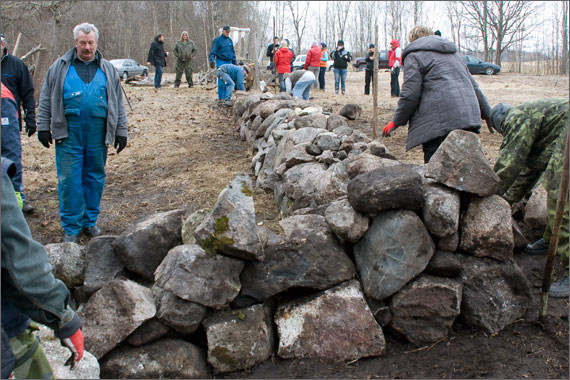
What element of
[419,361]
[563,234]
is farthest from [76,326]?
[563,234]

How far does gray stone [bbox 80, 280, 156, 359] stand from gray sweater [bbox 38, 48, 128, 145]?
184 centimetres

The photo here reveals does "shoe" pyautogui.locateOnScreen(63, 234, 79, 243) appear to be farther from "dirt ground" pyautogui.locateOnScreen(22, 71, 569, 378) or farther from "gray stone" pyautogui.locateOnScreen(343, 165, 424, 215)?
"gray stone" pyautogui.locateOnScreen(343, 165, 424, 215)

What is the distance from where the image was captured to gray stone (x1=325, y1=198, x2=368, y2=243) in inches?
131

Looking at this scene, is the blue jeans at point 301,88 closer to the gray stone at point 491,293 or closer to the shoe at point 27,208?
the shoe at point 27,208

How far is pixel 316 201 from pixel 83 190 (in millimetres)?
2102

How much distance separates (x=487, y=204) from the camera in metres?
3.38

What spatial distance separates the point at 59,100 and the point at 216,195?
2171 millimetres

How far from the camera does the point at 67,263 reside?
333 centimetres

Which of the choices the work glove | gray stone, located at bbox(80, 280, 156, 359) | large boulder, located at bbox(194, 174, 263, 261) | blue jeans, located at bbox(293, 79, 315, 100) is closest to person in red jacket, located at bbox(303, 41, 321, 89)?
blue jeans, located at bbox(293, 79, 315, 100)

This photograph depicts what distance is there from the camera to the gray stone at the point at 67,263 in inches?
130

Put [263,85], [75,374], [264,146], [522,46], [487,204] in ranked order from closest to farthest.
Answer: [75,374]
[487,204]
[264,146]
[263,85]
[522,46]

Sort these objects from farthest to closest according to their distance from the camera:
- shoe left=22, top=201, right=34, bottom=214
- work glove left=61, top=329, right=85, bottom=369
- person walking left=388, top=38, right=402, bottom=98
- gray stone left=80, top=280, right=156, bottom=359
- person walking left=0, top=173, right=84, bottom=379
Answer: person walking left=388, top=38, right=402, bottom=98, shoe left=22, top=201, right=34, bottom=214, gray stone left=80, top=280, right=156, bottom=359, work glove left=61, top=329, right=85, bottom=369, person walking left=0, top=173, right=84, bottom=379

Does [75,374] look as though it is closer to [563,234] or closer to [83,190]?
[83,190]

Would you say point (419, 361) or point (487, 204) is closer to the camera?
point (419, 361)
